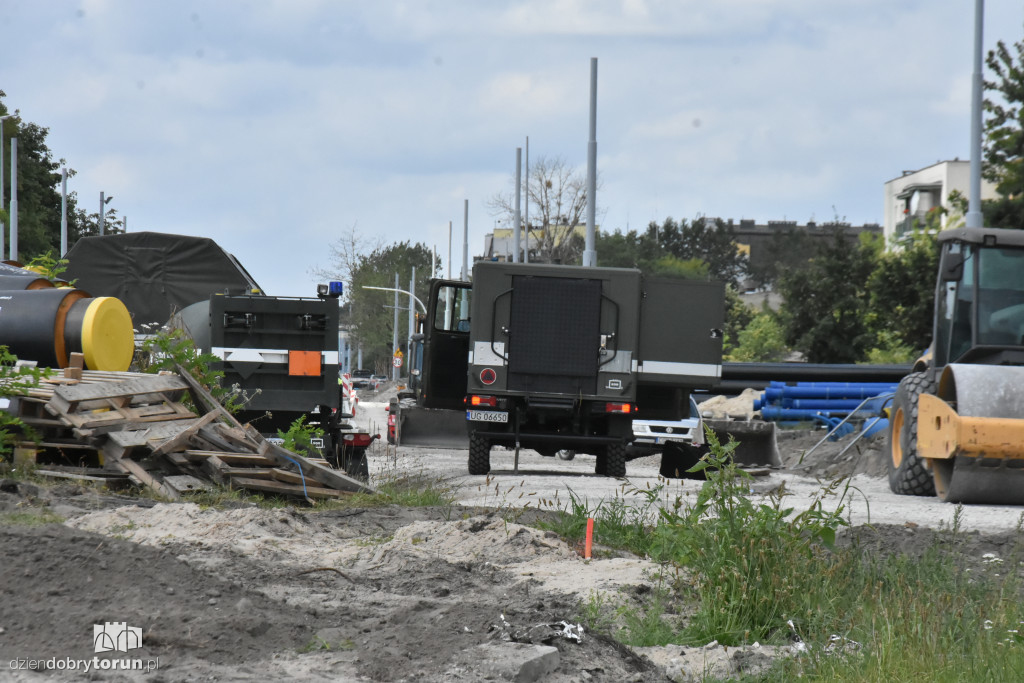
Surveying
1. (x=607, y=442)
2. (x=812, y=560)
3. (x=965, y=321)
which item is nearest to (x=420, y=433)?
(x=607, y=442)

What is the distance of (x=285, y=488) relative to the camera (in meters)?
10.8

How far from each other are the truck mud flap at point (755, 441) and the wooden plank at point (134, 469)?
36.5 ft

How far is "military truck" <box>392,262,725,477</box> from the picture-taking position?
52.7 ft

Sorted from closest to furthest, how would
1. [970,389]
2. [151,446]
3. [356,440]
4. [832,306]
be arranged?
[151,446], [970,389], [356,440], [832,306]

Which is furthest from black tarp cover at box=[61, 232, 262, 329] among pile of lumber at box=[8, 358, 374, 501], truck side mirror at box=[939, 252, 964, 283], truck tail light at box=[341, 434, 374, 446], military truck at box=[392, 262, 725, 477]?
truck side mirror at box=[939, 252, 964, 283]

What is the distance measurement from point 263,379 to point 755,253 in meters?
132

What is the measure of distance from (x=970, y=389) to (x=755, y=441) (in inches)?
291

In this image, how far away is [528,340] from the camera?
53.1 feet

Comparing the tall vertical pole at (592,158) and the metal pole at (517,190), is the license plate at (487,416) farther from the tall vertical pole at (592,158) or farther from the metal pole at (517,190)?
the metal pole at (517,190)

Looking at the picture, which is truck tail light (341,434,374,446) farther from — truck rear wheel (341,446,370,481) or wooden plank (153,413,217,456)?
wooden plank (153,413,217,456)

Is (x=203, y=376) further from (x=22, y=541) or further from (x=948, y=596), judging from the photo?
(x=948, y=596)

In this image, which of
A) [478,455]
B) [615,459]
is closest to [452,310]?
[478,455]

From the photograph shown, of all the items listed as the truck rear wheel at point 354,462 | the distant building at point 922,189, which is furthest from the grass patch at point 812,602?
the distant building at point 922,189

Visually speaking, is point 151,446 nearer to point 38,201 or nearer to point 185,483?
point 185,483
